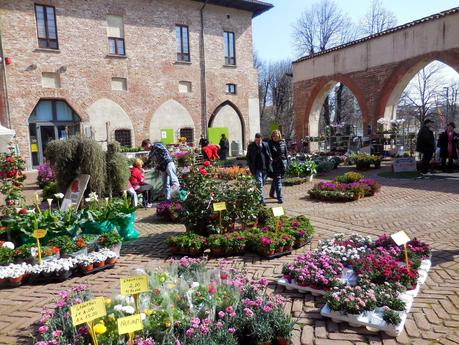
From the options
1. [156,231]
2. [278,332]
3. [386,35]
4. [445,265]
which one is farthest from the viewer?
[386,35]

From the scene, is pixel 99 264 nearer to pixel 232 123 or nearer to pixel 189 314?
pixel 189 314

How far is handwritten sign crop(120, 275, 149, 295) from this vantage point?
267 cm

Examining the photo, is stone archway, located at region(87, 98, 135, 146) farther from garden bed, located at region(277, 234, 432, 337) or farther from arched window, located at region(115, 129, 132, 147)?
garden bed, located at region(277, 234, 432, 337)

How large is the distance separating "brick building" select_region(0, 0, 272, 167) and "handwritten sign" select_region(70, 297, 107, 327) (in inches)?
499

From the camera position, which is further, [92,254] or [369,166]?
[369,166]

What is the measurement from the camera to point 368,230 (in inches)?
246

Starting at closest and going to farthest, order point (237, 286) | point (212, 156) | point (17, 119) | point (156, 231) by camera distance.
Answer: point (237, 286), point (156, 231), point (212, 156), point (17, 119)

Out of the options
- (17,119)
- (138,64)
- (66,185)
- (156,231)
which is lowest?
(156,231)

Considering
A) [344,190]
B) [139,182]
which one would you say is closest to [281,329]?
[139,182]

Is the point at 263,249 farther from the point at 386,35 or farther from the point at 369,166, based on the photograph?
the point at 386,35

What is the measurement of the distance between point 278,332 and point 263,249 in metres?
2.17

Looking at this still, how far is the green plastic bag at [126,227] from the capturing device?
20.0 feet

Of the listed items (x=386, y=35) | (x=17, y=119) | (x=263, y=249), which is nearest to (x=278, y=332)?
(x=263, y=249)

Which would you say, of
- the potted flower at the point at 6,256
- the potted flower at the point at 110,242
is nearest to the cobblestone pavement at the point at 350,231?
the potted flower at the point at 110,242
